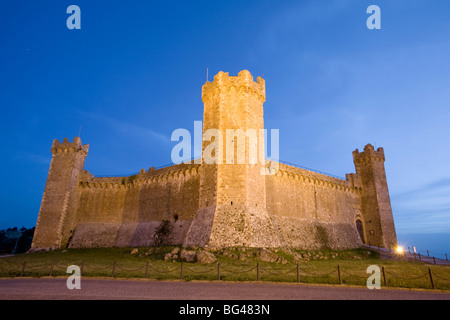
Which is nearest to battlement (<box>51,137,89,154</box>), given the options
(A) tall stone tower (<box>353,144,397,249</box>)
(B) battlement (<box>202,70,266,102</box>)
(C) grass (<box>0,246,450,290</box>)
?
(C) grass (<box>0,246,450,290</box>)

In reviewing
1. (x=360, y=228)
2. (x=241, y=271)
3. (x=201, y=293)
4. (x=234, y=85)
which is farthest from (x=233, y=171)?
(x=360, y=228)

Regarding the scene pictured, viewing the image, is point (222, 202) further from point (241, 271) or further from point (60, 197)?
point (60, 197)

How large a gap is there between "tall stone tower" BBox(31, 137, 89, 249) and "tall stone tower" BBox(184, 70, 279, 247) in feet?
57.6

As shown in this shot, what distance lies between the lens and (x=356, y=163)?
3538cm

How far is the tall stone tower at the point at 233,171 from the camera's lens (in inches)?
706

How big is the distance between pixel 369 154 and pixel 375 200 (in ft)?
19.2

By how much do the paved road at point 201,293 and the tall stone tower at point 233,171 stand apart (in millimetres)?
7571

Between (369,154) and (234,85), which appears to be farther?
(369,154)

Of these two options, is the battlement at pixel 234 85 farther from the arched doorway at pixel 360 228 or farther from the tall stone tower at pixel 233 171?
the arched doorway at pixel 360 228

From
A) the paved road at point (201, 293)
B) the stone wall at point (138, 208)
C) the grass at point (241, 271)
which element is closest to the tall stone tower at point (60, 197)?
the stone wall at point (138, 208)

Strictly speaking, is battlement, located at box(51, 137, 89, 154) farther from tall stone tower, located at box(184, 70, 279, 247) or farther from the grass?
tall stone tower, located at box(184, 70, 279, 247)

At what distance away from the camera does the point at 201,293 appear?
8406 mm
